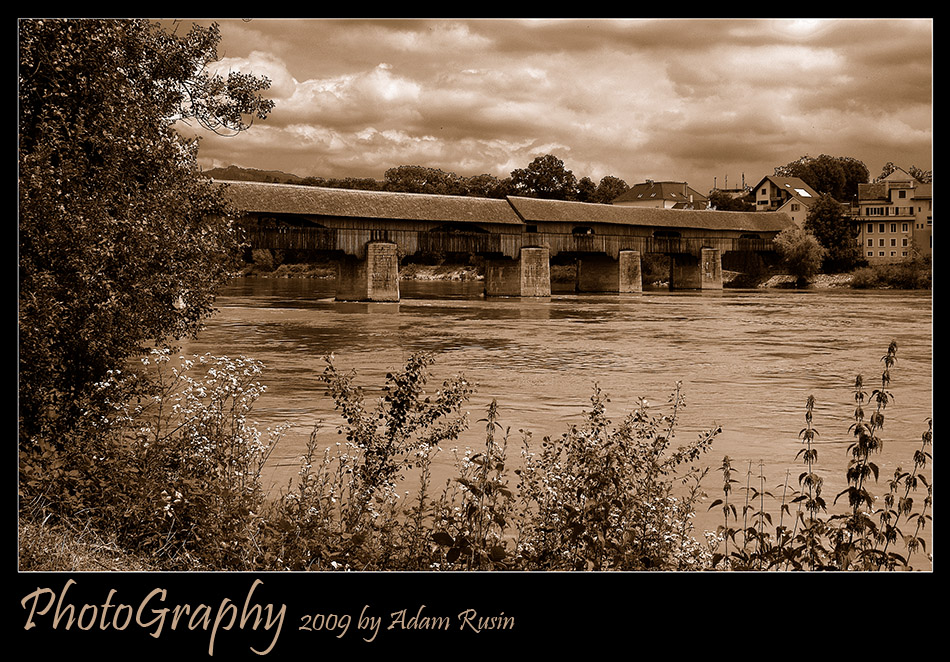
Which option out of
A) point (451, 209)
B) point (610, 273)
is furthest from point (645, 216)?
point (451, 209)

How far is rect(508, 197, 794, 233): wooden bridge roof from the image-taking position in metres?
52.1

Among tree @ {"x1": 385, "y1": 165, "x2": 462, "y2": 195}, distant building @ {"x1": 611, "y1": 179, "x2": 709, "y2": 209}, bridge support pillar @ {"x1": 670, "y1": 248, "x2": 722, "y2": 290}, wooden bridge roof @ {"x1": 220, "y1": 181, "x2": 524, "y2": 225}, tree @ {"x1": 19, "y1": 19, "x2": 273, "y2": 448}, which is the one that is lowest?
tree @ {"x1": 19, "y1": 19, "x2": 273, "y2": 448}

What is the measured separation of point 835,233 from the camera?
192ft

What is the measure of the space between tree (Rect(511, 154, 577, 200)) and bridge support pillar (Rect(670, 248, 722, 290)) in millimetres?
10212

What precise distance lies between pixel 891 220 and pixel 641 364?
1608 inches

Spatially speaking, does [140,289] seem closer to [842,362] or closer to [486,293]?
[842,362]

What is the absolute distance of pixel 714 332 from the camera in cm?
2492

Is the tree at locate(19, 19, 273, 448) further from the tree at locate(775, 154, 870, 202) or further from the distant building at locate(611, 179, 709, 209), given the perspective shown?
the distant building at locate(611, 179, 709, 209)

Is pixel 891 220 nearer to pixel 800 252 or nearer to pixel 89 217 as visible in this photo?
pixel 800 252

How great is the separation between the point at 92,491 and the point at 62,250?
1.40 m

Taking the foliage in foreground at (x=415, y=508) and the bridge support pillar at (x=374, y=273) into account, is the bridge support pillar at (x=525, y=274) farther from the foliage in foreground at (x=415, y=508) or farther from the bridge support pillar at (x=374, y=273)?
the foliage in foreground at (x=415, y=508)

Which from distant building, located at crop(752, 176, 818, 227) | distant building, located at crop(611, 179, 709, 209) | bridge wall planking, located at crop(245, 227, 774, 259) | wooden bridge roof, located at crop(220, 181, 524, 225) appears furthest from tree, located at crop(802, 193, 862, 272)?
distant building, located at crop(611, 179, 709, 209)

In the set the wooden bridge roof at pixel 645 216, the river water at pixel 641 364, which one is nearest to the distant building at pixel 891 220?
→ the river water at pixel 641 364
